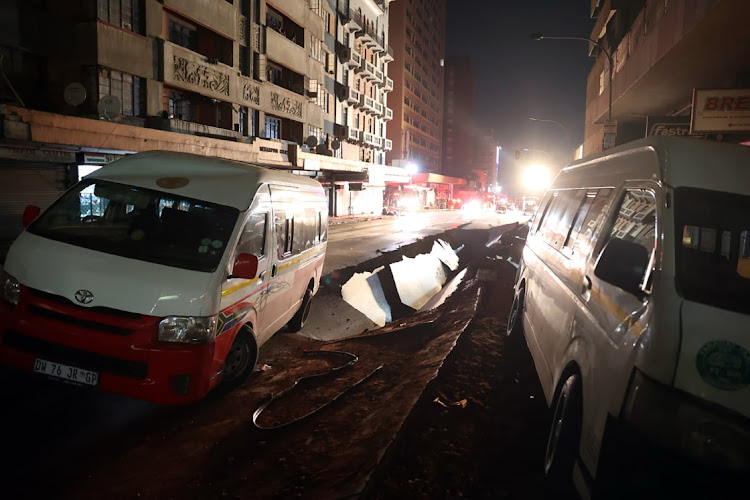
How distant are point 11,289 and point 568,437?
15.3 feet

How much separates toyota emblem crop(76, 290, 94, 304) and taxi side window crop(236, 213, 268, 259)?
1.33 m

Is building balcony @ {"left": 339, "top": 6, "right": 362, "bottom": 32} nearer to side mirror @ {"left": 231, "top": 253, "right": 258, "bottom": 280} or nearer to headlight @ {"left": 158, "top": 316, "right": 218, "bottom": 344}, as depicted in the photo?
side mirror @ {"left": 231, "top": 253, "right": 258, "bottom": 280}

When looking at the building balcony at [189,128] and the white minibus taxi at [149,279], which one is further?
the building balcony at [189,128]

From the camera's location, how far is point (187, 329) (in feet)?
Result: 13.3

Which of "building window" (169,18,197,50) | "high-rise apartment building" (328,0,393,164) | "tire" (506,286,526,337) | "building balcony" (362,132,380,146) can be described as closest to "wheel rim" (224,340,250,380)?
"tire" (506,286,526,337)

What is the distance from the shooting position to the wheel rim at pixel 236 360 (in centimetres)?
498

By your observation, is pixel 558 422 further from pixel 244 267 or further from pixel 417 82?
pixel 417 82

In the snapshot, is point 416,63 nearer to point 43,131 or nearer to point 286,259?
point 43,131

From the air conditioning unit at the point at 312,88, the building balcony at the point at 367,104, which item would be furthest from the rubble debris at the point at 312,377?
the building balcony at the point at 367,104

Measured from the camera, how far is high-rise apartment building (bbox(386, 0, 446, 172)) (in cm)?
8094

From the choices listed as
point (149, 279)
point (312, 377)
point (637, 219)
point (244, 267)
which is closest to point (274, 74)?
point (312, 377)

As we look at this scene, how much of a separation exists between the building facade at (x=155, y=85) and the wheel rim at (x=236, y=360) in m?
13.9

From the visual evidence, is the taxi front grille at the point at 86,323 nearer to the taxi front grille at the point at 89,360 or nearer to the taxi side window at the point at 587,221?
the taxi front grille at the point at 89,360

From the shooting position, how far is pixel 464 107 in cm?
13725
